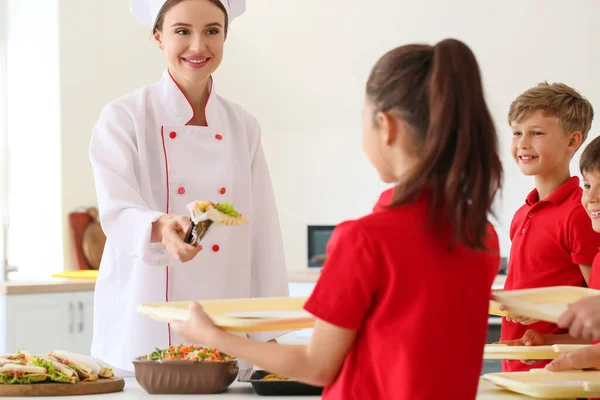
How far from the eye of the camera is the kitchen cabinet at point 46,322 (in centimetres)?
439

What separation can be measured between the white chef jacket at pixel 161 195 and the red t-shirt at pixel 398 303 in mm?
922

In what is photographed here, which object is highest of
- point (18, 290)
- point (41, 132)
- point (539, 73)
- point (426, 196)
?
point (539, 73)

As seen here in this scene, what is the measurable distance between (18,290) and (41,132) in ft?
4.85

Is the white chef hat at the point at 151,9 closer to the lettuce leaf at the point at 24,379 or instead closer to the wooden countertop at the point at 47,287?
the lettuce leaf at the point at 24,379

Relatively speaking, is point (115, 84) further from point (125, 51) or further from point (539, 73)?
point (539, 73)

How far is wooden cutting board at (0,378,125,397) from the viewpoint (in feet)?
5.95

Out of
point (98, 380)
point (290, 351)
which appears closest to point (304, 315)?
point (290, 351)

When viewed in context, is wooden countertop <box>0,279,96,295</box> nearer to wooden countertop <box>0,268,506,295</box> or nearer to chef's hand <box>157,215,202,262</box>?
wooden countertop <box>0,268,506,295</box>

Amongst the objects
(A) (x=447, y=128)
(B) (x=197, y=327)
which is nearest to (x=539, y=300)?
(A) (x=447, y=128)

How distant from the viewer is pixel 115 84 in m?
5.80

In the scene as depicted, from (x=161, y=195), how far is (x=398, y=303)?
3.55 ft

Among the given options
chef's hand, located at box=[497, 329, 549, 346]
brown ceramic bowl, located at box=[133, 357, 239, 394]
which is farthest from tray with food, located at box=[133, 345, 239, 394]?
chef's hand, located at box=[497, 329, 549, 346]

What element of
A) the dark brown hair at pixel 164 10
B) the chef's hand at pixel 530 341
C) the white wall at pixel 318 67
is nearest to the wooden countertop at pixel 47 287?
the white wall at pixel 318 67

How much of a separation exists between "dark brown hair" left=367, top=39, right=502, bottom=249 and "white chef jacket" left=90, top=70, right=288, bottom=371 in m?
0.96
